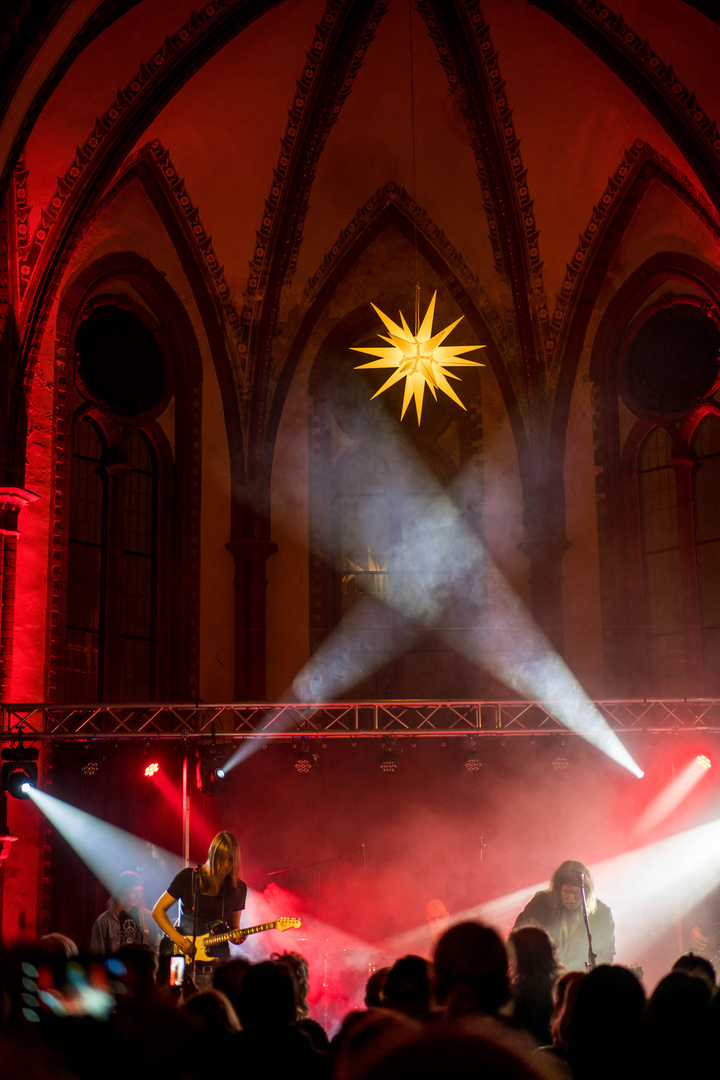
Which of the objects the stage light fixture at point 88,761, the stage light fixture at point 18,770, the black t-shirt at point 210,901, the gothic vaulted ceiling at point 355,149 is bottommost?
the black t-shirt at point 210,901

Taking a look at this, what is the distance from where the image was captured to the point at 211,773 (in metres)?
12.9

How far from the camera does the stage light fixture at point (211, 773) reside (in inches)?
508

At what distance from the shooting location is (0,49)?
383 inches

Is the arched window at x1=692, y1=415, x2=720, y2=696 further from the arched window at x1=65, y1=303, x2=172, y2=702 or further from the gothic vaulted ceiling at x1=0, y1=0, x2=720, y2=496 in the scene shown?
the arched window at x1=65, y1=303, x2=172, y2=702

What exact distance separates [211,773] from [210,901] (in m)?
3.35

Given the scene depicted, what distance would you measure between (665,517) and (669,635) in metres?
1.53

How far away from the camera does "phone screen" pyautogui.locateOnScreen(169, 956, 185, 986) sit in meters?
8.18

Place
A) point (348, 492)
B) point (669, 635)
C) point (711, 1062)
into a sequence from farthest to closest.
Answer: point (348, 492)
point (669, 635)
point (711, 1062)

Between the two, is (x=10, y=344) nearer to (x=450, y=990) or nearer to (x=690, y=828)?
(x=690, y=828)

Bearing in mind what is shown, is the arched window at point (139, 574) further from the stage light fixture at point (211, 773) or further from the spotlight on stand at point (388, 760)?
the spotlight on stand at point (388, 760)

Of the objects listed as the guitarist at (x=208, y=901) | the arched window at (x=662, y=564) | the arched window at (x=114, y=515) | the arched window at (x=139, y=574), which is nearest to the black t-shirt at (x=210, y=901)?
the guitarist at (x=208, y=901)

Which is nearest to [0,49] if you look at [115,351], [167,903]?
[115,351]

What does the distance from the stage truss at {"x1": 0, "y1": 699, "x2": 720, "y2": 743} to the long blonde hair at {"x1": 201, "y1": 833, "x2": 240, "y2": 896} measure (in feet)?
9.81

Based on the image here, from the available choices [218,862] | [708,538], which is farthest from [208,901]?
[708,538]
